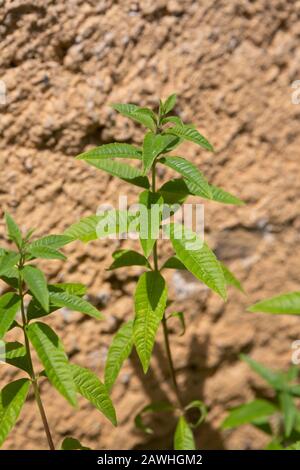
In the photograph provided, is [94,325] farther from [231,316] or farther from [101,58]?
[101,58]

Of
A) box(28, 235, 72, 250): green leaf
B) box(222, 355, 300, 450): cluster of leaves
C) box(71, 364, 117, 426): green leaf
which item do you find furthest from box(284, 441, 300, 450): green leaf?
box(28, 235, 72, 250): green leaf

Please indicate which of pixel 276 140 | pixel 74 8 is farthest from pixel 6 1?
pixel 276 140

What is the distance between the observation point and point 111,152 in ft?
5.95

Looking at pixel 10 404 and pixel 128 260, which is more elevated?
pixel 128 260

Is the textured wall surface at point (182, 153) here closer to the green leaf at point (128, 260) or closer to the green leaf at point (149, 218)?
the green leaf at point (128, 260)

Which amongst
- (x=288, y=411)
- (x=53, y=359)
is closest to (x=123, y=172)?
(x=53, y=359)

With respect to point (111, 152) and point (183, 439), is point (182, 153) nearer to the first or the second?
point (111, 152)

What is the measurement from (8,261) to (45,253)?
0.10m

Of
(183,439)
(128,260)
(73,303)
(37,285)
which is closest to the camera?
(37,285)

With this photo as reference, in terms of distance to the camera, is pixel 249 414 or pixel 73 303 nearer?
pixel 73 303

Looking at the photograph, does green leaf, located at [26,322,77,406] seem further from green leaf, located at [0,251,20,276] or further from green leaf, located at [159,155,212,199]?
green leaf, located at [159,155,212,199]

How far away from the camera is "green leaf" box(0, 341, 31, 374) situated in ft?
5.96

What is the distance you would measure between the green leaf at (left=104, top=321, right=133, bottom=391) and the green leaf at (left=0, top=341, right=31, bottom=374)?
0.27 metres
